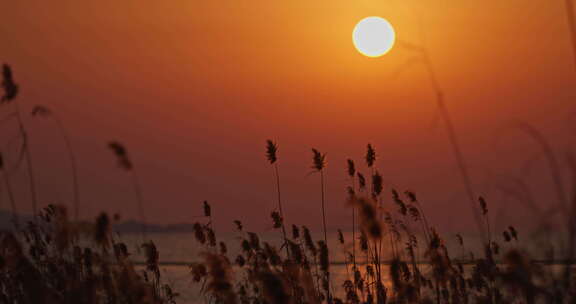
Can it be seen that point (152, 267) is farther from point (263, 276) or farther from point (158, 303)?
point (263, 276)

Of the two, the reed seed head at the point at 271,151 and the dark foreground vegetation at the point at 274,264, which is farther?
the reed seed head at the point at 271,151

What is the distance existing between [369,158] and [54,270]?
108 inches

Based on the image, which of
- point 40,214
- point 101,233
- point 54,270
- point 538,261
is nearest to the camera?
point 101,233

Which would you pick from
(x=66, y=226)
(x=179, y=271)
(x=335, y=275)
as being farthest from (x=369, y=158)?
(x=179, y=271)

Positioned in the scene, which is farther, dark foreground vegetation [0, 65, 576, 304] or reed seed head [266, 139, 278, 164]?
reed seed head [266, 139, 278, 164]

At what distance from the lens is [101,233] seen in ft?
10.1

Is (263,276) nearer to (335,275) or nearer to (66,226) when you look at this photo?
(66,226)

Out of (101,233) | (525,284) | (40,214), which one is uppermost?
(40,214)

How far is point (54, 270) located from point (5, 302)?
0.51m

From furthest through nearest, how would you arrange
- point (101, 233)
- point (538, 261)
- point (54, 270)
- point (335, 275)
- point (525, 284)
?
point (335, 275), point (54, 270), point (538, 261), point (101, 233), point (525, 284)

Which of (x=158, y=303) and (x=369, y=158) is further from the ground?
(x=369, y=158)

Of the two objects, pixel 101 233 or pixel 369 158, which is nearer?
pixel 101 233

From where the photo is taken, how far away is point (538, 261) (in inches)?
159

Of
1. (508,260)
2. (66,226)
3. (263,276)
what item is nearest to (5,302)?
(66,226)
